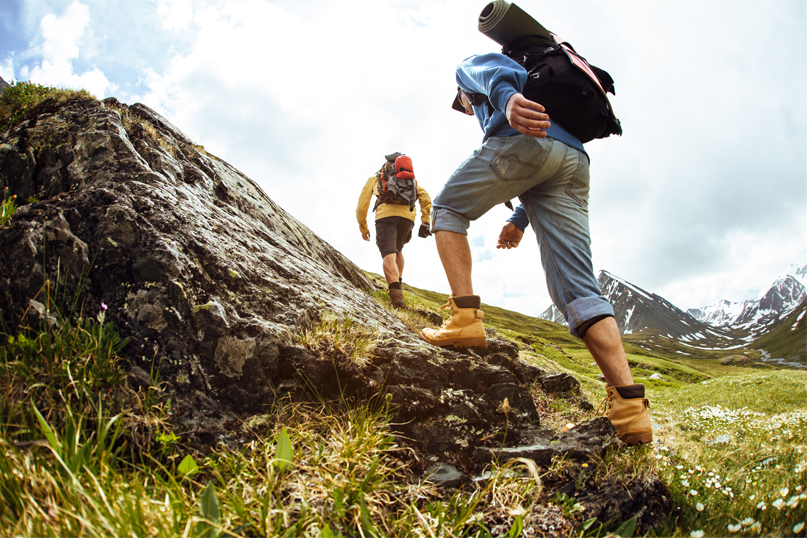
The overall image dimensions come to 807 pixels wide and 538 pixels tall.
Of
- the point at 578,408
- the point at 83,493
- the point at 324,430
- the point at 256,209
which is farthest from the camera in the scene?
the point at 256,209

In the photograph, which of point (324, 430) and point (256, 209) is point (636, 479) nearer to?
point (324, 430)

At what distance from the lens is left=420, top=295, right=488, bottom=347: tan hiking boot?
3742 millimetres

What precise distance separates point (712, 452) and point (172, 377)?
511 centimetres

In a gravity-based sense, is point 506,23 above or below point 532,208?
above

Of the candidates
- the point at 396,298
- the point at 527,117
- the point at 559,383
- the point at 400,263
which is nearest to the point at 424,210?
the point at 400,263

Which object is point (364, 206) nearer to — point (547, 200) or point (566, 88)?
point (547, 200)

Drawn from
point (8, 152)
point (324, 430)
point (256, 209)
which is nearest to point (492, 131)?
point (324, 430)

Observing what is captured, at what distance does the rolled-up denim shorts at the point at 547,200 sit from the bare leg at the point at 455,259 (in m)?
0.08

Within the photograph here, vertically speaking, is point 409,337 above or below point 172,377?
above

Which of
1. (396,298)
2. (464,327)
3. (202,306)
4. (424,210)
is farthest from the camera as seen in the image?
(424,210)

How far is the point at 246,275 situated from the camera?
356 centimetres

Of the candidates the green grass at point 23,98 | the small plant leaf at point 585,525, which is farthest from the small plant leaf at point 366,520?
the green grass at point 23,98

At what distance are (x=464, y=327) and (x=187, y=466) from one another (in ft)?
8.33

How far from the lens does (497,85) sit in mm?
3221
